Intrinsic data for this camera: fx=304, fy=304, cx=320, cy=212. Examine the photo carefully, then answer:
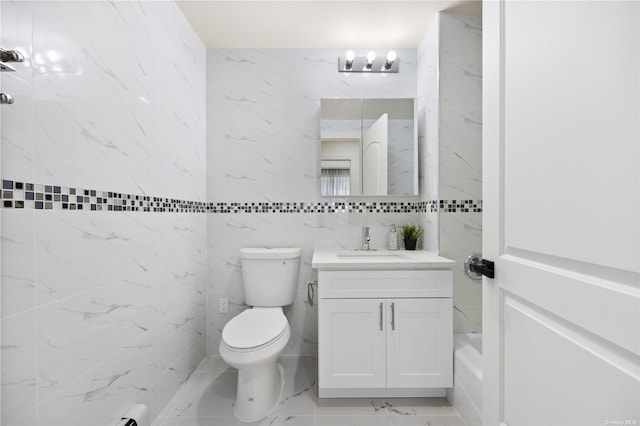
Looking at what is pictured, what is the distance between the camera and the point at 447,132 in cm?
204

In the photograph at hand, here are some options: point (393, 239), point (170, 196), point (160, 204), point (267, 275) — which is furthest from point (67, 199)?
point (393, 239)

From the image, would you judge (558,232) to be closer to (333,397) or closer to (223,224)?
(333,397)

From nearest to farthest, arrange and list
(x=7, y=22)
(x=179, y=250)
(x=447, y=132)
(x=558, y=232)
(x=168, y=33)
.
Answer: (x=558, y=232) → (x=7, y=22) → (x=168, y=33) → (x=179, y=250) → (x=447, y=132)

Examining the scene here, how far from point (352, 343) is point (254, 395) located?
2.00ft

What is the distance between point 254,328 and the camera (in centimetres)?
175

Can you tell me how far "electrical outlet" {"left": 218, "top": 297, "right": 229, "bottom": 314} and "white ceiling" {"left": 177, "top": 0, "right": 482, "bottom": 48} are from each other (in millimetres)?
1957

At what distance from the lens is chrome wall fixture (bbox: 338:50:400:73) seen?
232cm

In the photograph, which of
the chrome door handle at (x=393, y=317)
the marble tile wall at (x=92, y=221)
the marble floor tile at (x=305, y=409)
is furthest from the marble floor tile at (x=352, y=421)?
the marble tile wall at (x=92, y=221)

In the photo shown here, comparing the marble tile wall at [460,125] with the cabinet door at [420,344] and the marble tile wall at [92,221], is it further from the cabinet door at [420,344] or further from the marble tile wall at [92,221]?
the marble tile wall at [92,221]

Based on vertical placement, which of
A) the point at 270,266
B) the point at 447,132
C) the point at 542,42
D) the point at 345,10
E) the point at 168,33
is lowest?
the point at 270,266

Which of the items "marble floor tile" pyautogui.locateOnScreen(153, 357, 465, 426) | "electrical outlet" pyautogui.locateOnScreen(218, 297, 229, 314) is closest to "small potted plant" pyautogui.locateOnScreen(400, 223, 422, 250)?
"marble floor tile" pyautogui.locateOnScreen(153, 357, 465, 426)

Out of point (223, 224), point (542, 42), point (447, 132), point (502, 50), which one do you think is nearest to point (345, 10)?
point (447, 132)

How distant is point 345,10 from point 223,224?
1.71 meters

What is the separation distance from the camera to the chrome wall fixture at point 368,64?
2.32m
